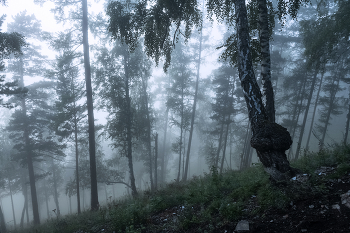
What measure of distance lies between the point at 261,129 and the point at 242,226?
2065 millimetres

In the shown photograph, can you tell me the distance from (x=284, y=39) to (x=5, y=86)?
72.3 ft

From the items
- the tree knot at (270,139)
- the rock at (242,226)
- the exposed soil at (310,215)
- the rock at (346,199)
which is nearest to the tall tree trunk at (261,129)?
the tree knot at (270,139)

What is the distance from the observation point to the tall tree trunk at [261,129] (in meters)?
4.53

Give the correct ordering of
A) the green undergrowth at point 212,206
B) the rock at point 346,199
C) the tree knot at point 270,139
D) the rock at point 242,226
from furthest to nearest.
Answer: the tree knot at point 270,139
the green undergrowth at point 212,206
the rock at point 242,226
the rock at point 346,199

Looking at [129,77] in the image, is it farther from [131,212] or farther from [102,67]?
[131,212]

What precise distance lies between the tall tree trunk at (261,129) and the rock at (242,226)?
4.05 feet

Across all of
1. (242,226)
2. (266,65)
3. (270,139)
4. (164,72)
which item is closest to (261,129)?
(270,139)

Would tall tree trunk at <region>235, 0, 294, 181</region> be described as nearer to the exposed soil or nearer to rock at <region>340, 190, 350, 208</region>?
the exposed soil

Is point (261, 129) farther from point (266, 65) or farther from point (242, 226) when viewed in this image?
point (266, 65)

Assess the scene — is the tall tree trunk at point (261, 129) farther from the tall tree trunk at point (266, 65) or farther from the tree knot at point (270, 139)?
the tall tree trunk at point (266, 65)

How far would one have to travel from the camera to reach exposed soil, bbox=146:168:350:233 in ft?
10.4

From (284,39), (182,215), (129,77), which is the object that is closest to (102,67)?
(129,77)

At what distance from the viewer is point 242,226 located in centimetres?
376

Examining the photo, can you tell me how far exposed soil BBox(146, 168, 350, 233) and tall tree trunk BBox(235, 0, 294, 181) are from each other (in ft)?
1.75
